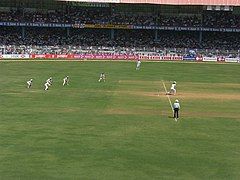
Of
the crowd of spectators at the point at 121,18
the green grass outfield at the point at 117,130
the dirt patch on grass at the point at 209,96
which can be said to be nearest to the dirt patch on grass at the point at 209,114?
the green grass outfield at the point at 117,130

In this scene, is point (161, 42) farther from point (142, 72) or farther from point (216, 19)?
point (142, 72)

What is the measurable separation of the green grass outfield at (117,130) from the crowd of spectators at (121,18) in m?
40.9

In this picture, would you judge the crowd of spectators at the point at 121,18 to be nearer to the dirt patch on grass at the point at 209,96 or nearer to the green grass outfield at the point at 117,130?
the green grass outfield at the point at 117,130

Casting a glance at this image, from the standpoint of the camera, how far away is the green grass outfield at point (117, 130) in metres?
22.5

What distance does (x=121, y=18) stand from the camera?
336 ft

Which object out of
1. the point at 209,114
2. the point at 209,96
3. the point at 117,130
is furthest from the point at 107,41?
the point at 117,130

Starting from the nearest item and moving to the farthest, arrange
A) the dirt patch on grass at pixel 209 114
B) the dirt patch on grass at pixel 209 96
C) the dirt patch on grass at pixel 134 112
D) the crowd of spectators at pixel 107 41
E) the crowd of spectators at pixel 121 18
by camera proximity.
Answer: the dirt patch on grass at pixel 209 114
the dirt patch on grass at pixel 134 112
the dirt patch on grass at pixel 209 96
the crowd of spectators at pixel 107 41
the crowd of spectators at pixel 121 18

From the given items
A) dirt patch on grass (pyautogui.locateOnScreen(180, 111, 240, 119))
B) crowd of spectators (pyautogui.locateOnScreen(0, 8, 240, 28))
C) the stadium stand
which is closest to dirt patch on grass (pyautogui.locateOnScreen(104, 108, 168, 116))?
dirt patch on grass (pyautogui.locateOnScreen(180, 111, 240, 119))

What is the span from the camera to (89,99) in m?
43.8

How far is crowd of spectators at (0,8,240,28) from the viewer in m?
99.1

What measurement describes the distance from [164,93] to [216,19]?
5695 cm

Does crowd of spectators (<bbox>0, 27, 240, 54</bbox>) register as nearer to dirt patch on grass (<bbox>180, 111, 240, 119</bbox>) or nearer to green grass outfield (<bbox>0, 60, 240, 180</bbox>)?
green grass outfield (<bbox>0, 60, 240, 180</bbox>)

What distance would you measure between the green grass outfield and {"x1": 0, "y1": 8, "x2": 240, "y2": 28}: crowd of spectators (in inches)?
1609

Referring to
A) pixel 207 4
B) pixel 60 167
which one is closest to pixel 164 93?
pixel 60 167
